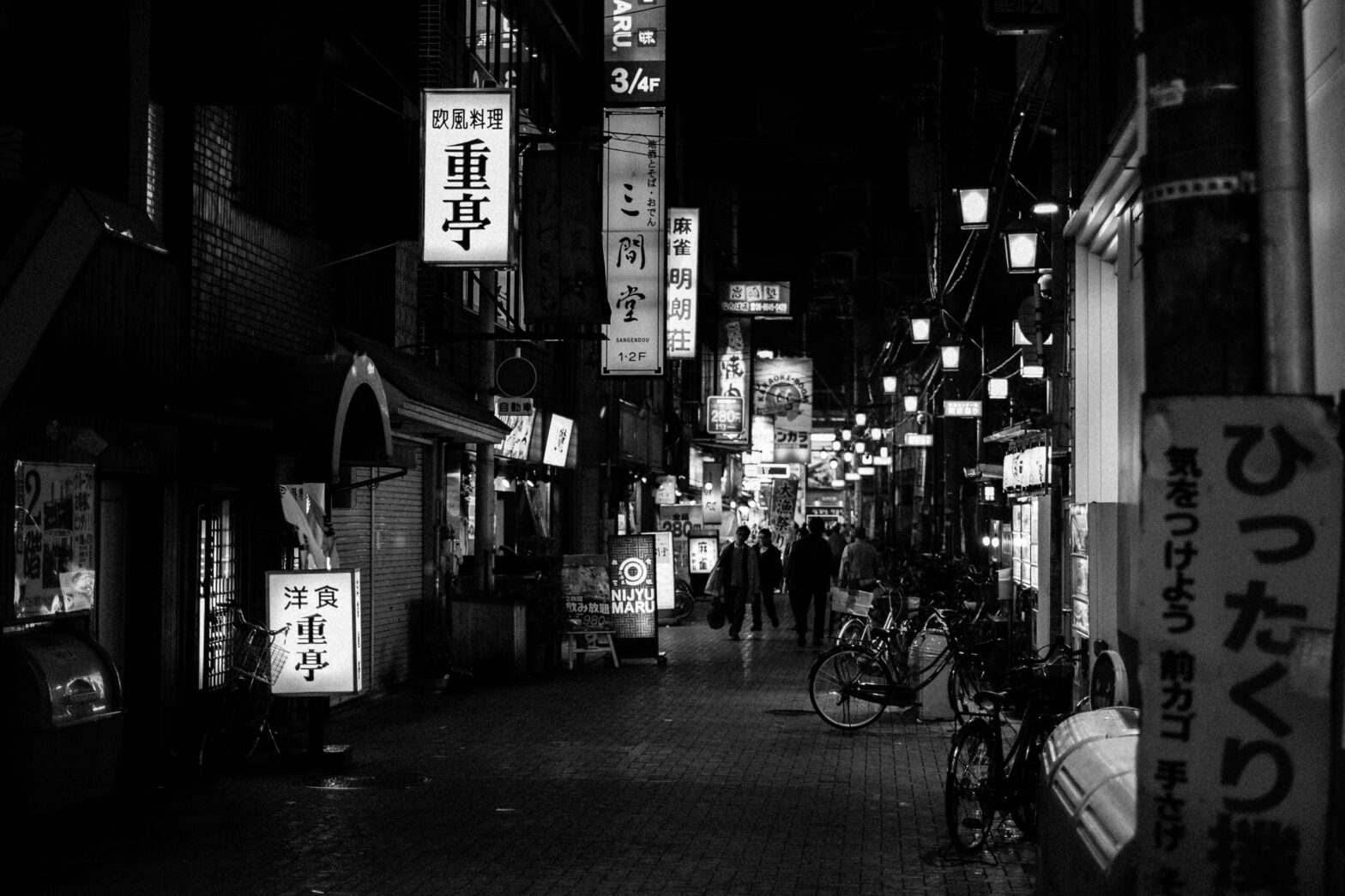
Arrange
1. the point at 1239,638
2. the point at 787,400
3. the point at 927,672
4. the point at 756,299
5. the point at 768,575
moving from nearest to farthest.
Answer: the point at 1239,638, the point at 927,672, the point at 768,575, the point at 756,299, the point at 787,400

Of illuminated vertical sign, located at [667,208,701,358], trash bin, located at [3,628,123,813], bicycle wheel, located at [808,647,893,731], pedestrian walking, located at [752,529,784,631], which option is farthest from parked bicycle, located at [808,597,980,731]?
illuminated vertical sign, located at [667,208,701,358]

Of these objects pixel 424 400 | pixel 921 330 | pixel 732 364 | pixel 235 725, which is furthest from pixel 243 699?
pixel 732 364

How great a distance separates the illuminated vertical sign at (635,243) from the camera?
82.1 feet

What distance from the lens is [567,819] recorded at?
1124 cm

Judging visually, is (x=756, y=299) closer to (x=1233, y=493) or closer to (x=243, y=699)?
(x=243, y=699)

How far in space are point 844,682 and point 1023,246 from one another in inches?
313

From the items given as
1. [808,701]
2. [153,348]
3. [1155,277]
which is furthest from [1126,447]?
[808,701]

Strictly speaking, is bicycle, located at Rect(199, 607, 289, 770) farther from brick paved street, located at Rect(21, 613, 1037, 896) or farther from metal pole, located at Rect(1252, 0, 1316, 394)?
metal pole, located at Rect(1252, 0, 1316, 394)

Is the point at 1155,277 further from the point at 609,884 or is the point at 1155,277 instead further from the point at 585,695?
the point at 585,695

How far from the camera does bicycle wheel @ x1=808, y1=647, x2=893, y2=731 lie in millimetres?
16375

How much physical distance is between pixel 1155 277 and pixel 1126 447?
7.01 feet

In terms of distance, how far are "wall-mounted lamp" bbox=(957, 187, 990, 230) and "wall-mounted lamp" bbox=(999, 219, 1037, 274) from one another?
1902 mm

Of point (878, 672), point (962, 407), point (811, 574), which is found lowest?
point (878, 672)

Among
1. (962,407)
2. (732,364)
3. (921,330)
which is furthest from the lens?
(732,364)
